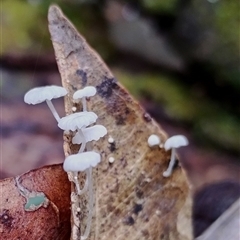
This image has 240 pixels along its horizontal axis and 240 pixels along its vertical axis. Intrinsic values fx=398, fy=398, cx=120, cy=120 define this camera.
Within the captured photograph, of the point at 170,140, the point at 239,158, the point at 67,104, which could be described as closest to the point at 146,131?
the point at 170,140

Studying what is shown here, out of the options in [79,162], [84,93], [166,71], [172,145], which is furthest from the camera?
[166,71]

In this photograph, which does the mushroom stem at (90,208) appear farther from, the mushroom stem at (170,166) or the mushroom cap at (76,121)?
the mushroom stem at (170,166)

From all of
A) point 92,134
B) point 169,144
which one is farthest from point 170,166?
point 92,134

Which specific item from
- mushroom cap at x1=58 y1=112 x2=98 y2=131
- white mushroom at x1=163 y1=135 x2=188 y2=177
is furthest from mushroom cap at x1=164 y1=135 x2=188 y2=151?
mushroom cap at x1=58 y1=112 x2=98 y2=131

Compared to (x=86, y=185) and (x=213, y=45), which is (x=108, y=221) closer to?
(x=86, y=185)

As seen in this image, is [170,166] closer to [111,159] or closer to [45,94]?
[111,159]

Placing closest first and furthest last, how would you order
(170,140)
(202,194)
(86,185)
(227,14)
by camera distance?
1. (86,185)
2. (170,140)
3. (202,194)
4. (227,14)

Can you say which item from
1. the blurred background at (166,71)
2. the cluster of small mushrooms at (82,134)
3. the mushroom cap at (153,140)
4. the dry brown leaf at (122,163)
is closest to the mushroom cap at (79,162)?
the cluster of small mushrooms at (82,134)
